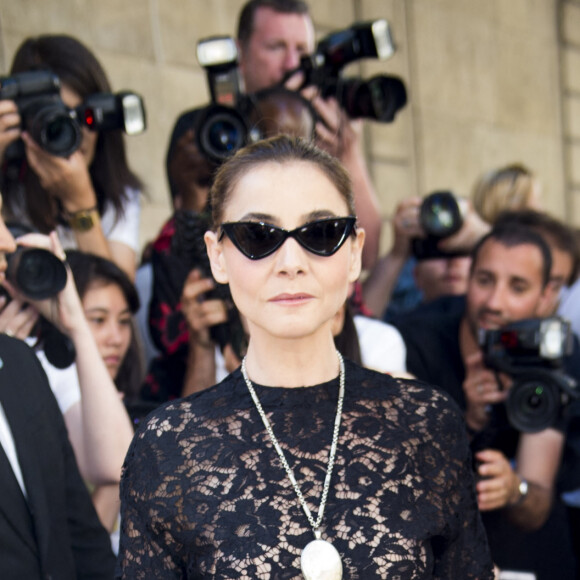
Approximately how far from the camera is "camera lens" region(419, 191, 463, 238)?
4.25 m

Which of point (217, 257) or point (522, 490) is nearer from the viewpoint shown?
point (217, 257)

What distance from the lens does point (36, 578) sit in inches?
92.7

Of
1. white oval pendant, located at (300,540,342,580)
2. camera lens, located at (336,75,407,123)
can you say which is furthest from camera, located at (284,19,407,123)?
white oval pendant, located at (300,540,342,580)

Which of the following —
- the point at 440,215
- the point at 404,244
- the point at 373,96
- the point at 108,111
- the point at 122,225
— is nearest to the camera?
the point at 108,111

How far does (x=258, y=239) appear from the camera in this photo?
2045 mm

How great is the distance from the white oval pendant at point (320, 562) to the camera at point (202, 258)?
138cm

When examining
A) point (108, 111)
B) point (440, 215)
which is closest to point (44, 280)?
point (108, 111)

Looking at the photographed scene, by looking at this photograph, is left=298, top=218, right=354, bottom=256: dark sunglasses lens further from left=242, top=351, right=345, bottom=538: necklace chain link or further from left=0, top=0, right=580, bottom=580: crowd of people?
left=242, top=351, right=345, bottom=538: necklace chain link

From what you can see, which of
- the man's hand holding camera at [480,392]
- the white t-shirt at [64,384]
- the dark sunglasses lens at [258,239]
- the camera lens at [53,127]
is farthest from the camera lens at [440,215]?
the dark sunglasses lens at [258,239]

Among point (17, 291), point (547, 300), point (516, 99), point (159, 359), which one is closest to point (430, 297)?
point (547, 300)

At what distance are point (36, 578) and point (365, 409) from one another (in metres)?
0.81

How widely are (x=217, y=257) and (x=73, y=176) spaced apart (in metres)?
1.42

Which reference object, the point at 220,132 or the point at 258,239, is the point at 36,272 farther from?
the point at 258,239

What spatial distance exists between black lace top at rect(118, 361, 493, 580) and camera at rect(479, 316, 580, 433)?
4.87 feet
